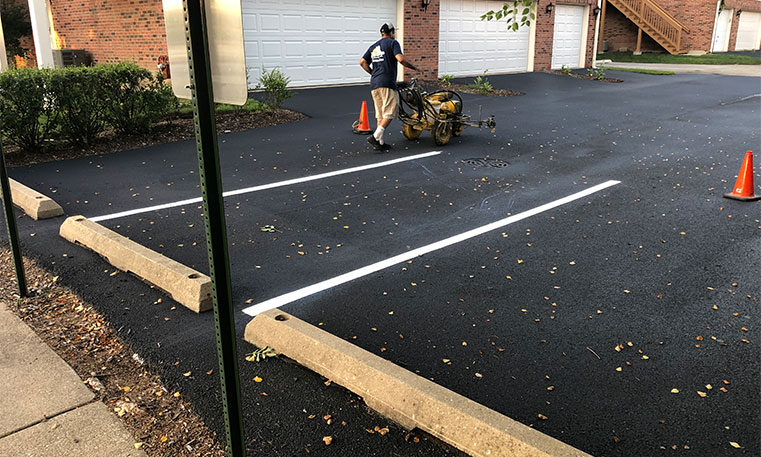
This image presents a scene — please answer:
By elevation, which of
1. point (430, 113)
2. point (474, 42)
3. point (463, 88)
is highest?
point (474, 42)

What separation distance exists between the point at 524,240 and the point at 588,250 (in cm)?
63

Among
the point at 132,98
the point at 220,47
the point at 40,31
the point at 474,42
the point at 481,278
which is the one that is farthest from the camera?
the point at 474,42

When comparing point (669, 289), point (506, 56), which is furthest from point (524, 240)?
point (506, 56)

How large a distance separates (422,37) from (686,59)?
763 inches

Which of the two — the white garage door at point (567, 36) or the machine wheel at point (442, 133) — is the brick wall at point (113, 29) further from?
the white garage door at point (567, 36)

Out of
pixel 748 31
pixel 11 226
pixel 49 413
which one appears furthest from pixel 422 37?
pixel 748 31

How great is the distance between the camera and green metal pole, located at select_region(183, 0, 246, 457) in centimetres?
215

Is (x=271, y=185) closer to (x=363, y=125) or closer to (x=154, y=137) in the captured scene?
(x=363, y=125)

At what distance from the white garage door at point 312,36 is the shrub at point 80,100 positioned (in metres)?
5.99

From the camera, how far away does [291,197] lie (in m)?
→ 7.81

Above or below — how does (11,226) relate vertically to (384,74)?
below

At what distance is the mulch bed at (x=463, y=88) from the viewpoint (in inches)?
723

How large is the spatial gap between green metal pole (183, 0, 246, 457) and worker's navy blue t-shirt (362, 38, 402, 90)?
7.94m

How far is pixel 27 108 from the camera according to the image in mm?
9680
